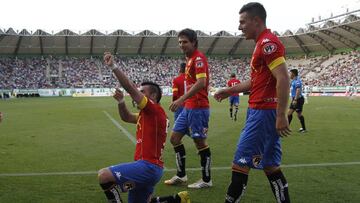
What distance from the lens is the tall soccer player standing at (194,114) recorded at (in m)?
6.82

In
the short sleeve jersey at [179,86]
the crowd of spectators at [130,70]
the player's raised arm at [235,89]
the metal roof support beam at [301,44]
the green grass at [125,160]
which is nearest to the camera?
the player's raised arm at [235,89]

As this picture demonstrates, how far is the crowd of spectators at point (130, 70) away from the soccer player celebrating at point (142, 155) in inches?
2280

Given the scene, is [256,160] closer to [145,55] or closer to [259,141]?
[259,141]

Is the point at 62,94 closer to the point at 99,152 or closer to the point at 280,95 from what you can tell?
the point at 99,152

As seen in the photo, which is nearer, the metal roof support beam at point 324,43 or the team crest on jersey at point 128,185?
the team crest on jersey at point 128,185

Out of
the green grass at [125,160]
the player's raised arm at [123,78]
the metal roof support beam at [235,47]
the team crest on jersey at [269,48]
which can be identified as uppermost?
the metal roof support beam at [235,47]

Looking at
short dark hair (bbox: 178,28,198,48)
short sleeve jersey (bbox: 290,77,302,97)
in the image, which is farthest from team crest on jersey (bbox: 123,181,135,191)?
short sleeve jersey (bbox: 290,77,302,97)

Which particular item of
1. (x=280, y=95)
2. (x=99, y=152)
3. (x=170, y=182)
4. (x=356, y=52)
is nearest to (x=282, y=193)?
(x=280, y=95)

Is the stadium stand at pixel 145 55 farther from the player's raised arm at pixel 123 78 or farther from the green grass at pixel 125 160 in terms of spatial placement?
the player's raised arm at pixel 123 78

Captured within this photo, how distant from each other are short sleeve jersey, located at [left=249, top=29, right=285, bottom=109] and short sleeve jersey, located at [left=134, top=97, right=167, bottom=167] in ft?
3.61

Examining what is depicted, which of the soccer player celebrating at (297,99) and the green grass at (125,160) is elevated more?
the soccer player celebrating at (297,99)

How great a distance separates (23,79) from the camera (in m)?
64.2

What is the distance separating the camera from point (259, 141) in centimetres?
469

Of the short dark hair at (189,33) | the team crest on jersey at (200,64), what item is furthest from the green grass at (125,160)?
the short dark hair at (189,33)
